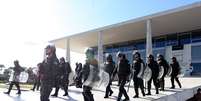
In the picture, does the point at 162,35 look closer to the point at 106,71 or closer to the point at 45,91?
the point at 106,71

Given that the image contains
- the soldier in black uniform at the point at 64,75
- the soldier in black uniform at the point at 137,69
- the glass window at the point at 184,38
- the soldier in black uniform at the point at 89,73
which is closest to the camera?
the soldier in black uniform at the point at 89,73

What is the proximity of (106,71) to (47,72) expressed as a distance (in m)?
4.43

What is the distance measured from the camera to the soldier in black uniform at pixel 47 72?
6145 millimetres

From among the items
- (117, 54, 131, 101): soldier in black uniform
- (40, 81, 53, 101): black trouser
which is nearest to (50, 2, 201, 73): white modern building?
(117, 54, 131, 101): soldier in black uniform

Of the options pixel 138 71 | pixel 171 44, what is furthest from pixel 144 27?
pixel 138 71

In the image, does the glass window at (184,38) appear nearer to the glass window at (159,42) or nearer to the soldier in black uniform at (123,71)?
the glass window at (159,42)

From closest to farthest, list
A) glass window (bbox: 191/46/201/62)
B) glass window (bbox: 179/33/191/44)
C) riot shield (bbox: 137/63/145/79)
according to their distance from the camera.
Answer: riot shield (bbox: 137/63/145/79) < glass window (bbox: 191/46/201/62) < glass window (bbox: 179/33/191/44)

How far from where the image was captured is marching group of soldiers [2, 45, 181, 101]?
622 cm

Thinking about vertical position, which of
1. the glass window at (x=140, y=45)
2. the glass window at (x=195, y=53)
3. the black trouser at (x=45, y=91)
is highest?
the glass window at (x=140, y=45)

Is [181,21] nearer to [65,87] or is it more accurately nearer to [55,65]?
[65,87]

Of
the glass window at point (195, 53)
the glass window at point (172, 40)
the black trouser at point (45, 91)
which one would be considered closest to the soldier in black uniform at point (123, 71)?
the black trouser at point (45, 91)

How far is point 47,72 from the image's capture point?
6.18 meters

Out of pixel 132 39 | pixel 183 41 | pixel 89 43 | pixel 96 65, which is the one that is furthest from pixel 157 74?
pixel 89 43

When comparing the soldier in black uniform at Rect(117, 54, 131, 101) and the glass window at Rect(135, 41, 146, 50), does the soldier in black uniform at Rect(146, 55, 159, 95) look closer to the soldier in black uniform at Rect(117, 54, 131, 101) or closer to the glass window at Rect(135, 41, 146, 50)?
the soldier in black uniform at Rect(117, 54, 131, 101)
